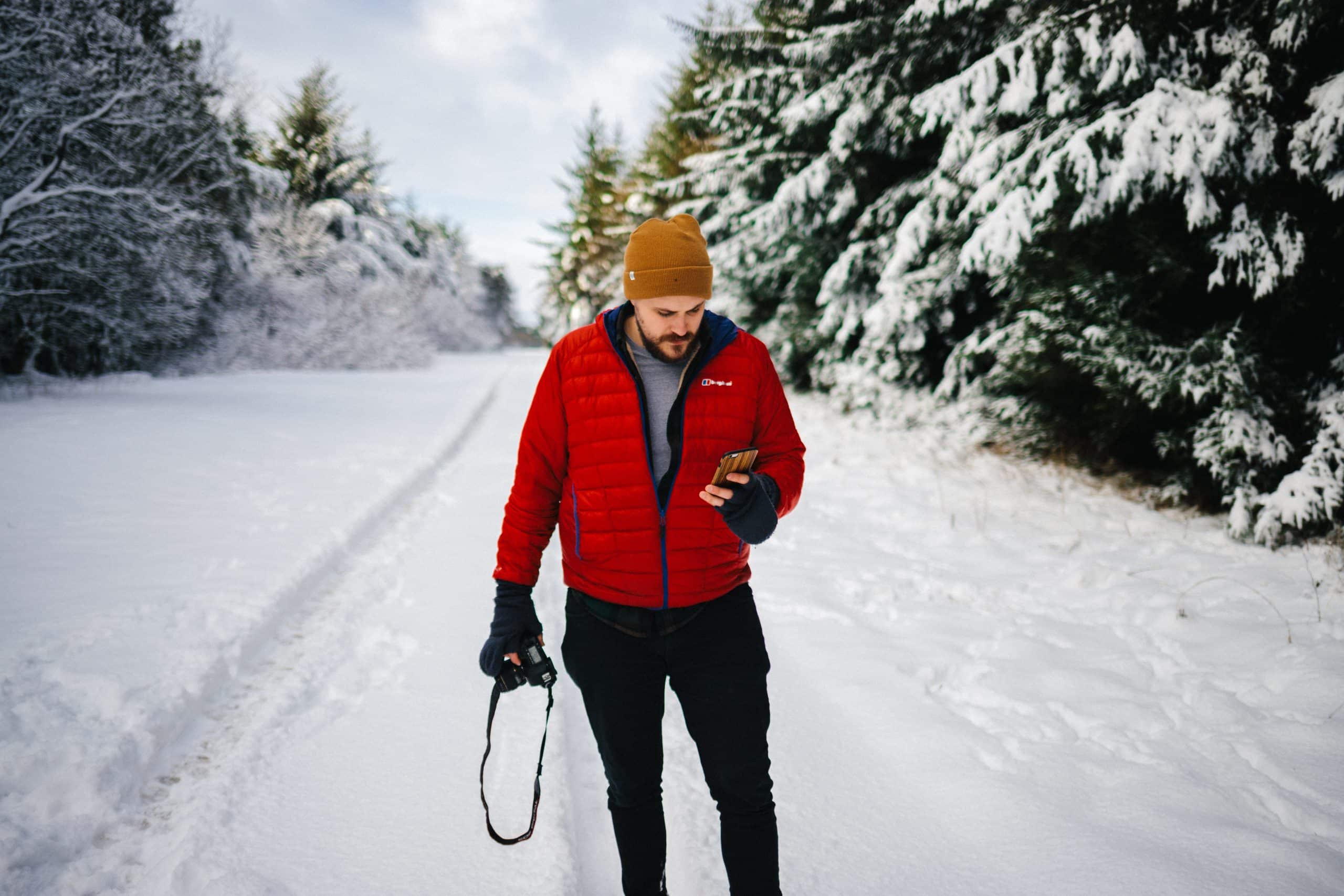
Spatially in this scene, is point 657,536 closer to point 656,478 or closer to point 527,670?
point 656,478

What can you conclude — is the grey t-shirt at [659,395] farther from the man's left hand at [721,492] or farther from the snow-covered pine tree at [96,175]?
the snow-covered pine tree at [96,175]

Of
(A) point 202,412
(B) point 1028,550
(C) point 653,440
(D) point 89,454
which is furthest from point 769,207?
(A) point 202,412

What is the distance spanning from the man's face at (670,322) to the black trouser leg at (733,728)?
741 millimetres

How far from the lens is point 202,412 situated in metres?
10.7

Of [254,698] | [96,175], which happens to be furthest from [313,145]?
[254,698]

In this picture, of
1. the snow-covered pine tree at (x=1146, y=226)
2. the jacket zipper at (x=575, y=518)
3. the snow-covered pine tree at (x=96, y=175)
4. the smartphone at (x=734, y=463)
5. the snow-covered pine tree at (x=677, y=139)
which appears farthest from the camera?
the snow-covered pine tree at (x=677, y=139)

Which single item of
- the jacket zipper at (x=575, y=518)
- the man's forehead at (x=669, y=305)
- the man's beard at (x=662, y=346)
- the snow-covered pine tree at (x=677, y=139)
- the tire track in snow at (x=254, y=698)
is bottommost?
the tire track in snow at (x=254, y=698)

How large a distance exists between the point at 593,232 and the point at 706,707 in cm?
3185

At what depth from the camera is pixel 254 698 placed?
3107 mm

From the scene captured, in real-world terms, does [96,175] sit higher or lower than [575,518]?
higher

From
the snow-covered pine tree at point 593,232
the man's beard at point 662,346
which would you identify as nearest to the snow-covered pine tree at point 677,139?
the snow-covered pine tree at point 593,232

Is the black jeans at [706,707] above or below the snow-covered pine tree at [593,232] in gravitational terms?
below

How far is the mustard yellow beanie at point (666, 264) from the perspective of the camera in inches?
67.2

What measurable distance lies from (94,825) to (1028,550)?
5.41m
